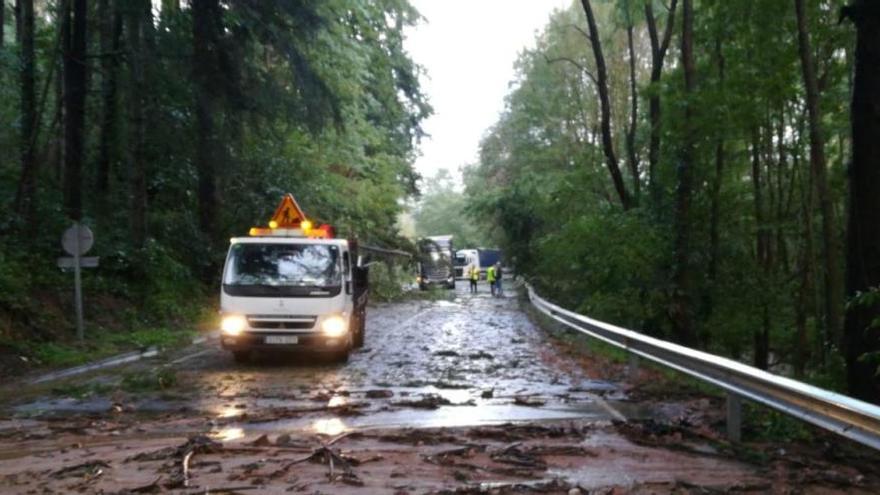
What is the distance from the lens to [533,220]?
126 ft

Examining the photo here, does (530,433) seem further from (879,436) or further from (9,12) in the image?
(9,12)

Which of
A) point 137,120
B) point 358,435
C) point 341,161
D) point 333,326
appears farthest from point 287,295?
point 341,161

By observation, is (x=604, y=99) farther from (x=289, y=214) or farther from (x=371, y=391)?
(x=371, y=391)

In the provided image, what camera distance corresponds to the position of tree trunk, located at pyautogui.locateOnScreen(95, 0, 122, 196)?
68.7 feet

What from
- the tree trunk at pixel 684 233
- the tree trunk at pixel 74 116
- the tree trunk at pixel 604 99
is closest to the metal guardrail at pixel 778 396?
the tree trunk at pixel 684 233

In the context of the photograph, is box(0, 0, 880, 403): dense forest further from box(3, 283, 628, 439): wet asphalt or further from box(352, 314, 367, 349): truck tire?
box(352, 314, 367, 349): truck tire

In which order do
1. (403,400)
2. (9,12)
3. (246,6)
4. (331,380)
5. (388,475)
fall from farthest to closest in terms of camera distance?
1. (9,12)
2. (246,6)
3. (331,380)
4. (403,400)
5. (388,475)

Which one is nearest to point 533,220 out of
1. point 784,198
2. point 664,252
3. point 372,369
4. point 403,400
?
point 784,198

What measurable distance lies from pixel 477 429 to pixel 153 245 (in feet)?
51.8

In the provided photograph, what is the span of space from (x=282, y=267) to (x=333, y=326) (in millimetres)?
1451

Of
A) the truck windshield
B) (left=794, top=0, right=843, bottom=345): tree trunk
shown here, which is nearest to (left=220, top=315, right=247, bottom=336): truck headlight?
the truck windshield

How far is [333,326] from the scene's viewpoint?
13.4 metres

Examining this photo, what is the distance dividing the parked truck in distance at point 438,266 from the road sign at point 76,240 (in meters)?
34.3

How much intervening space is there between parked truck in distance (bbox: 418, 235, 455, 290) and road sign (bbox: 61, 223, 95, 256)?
1351 inches
